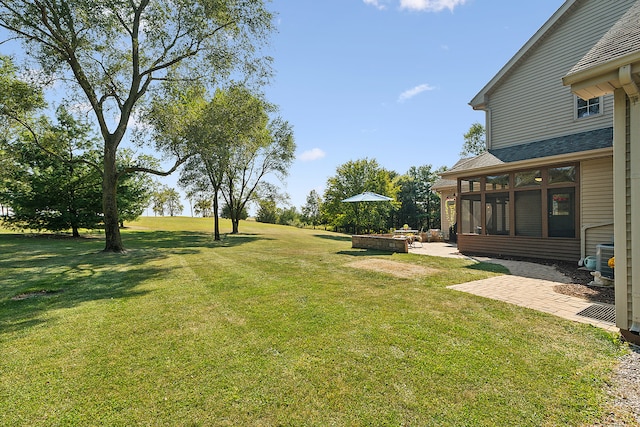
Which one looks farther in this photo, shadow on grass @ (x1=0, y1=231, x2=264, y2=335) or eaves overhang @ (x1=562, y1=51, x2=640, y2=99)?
shadow on grass @ (x1=0, y1=231, x2=264, y2=335)

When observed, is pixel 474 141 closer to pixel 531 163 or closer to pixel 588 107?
pixel 588 107

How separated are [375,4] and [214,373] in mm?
12915

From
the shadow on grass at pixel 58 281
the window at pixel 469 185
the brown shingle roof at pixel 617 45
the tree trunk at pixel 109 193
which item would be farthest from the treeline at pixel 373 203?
the brown shingle roof at pixel 617 45

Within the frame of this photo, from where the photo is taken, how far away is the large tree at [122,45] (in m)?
9.99

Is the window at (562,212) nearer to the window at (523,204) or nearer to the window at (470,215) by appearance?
the window at (523,204)

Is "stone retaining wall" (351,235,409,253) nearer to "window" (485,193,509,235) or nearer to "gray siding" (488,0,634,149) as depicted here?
"window" (485,193,509,235)

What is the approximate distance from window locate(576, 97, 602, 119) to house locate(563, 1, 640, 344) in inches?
268

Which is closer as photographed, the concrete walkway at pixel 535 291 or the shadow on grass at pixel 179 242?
the concrete walkway at pixel 535 291

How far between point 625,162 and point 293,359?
4737mm

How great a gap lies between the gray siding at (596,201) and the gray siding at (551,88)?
1840 mm

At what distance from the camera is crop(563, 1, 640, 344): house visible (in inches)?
141

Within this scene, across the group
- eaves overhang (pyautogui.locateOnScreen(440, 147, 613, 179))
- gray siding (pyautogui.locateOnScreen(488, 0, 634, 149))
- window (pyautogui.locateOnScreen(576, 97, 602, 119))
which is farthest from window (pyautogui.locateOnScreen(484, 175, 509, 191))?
window (pyautogui.locateOnScreen(576, 97, 602, 119))

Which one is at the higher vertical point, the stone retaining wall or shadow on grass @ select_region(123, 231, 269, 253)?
the stone retaining wall

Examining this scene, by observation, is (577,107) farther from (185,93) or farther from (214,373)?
(185,93)
